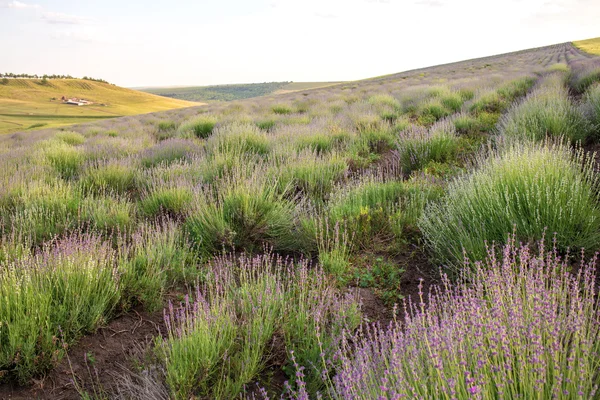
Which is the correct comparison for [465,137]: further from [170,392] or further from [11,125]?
[11,125]

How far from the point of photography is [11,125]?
42062 millimetres

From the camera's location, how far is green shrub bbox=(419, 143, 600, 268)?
10.9 ft

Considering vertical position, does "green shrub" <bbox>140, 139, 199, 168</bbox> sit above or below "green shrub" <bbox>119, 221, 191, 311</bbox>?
above

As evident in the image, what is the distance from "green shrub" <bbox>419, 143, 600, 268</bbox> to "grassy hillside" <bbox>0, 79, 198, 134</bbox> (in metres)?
48.4

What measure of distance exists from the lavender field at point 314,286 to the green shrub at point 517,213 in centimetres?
2

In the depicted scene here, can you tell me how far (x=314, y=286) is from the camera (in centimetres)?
329

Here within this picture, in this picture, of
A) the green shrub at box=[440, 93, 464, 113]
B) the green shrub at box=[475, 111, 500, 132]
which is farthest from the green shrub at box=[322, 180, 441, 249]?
the green shrub at box=[440, 93, 464, 113]

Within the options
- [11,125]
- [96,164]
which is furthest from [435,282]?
[11,125]

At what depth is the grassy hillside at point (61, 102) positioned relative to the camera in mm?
52688

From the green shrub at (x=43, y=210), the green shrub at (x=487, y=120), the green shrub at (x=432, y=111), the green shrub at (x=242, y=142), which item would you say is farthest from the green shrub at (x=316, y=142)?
the green shrub at (x=43, y=210)

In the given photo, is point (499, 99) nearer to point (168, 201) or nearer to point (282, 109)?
point (282, 109)

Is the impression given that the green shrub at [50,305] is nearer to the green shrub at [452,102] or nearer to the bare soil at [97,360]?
the bare soil at [97,360]

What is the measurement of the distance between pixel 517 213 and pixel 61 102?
8008 cm

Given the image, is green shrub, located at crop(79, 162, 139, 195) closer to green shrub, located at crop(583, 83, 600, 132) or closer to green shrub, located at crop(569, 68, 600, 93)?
green shrub, located at crop(583, 83, 600, 132)
